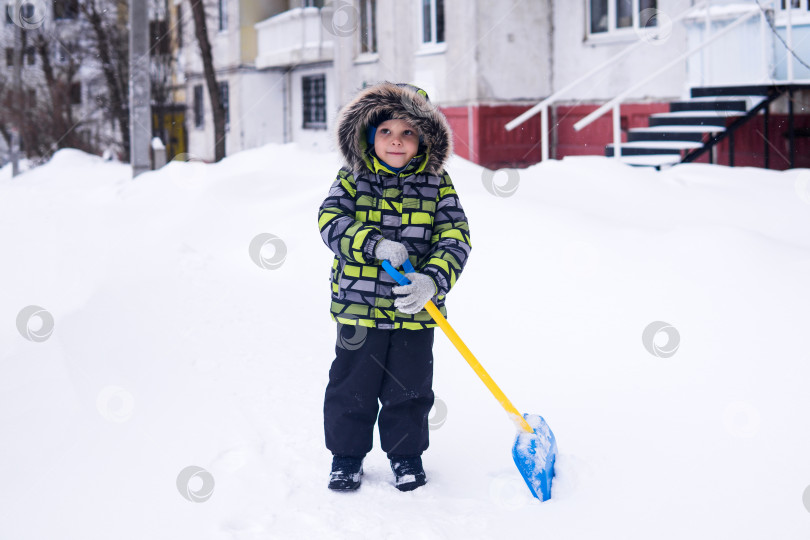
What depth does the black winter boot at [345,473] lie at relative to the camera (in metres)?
2.87

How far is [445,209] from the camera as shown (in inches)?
113

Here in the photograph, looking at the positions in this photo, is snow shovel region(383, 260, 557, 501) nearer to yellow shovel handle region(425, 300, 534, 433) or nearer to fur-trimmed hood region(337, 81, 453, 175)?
yellow shovel handle region(425, 300, 534, 433)

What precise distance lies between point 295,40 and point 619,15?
10.5 meters

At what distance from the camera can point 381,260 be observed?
9.03 ft

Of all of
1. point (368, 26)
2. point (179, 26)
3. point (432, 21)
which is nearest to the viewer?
point (432, 21)

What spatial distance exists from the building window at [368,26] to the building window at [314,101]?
425 cm

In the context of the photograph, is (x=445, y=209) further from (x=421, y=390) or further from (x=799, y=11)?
(x=799, y=11)

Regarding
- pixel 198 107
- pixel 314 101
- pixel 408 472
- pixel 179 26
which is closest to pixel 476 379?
pixel 408 472

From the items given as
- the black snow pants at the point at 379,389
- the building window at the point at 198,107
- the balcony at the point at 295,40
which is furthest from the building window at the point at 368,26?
the black snow pants at the point at 379,389

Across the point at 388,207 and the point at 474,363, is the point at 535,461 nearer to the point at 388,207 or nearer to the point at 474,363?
the point at 474,363

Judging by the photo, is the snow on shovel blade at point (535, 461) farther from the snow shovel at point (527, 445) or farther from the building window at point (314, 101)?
the building window at point (314, 101)

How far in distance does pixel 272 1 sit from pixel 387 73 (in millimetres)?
10229

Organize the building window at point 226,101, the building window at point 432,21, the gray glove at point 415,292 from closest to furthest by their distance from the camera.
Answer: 1. the gray glove at point 415,292
2. the building window at point 432,21
3. the building window at point 226,101

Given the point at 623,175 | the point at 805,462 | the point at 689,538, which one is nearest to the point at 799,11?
the point at 623,175
